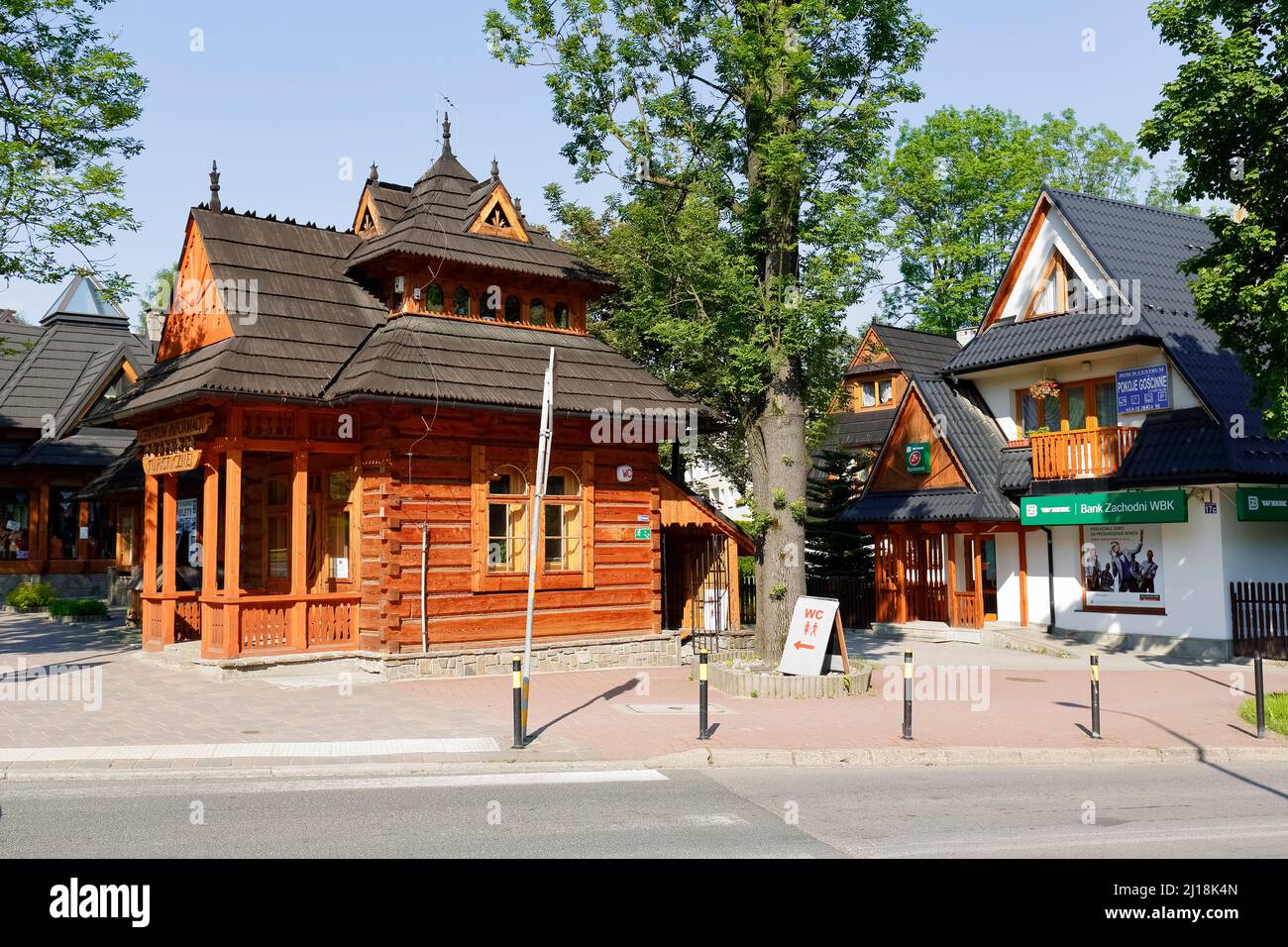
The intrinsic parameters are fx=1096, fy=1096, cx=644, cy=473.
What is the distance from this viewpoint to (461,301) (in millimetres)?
21281

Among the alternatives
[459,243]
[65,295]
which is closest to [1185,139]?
[459,243]

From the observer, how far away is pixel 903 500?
30391 millimetres

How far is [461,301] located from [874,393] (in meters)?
30.1

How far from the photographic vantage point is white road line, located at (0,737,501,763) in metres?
11.7

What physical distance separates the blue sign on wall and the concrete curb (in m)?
12.9

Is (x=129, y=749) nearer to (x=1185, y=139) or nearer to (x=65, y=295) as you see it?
(x=1185, y=139)

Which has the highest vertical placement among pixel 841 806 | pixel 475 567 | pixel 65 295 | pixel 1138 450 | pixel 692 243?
pixel 65 295

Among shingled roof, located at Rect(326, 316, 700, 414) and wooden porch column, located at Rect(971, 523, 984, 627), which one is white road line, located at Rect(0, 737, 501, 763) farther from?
wooden porch column, located at Rect(971, 523, 984, 627)

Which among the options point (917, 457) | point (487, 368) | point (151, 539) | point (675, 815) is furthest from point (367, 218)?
point (675, 815)

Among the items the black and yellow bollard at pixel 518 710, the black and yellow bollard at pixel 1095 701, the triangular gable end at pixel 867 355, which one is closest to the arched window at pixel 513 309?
the black and yellow bollard at pixel 518 710

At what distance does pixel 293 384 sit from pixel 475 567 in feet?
14.4

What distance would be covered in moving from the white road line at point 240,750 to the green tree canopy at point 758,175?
7.36 metres

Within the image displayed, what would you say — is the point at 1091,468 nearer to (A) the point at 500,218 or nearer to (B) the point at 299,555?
(A) the point at 500,218

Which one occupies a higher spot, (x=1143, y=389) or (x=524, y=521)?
(x=1143, y=389)
